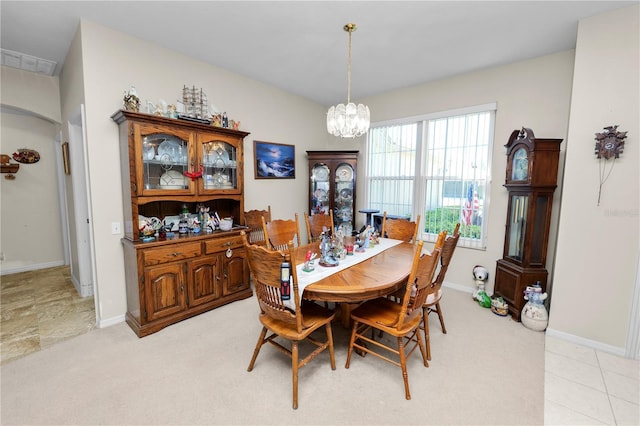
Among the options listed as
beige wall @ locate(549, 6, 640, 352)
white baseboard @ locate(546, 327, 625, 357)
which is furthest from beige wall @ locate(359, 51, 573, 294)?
white baseboard @ locate(546, 327, 625, 357)

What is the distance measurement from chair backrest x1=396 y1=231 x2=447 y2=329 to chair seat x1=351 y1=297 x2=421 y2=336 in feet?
0.13

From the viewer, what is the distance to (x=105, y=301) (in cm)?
269

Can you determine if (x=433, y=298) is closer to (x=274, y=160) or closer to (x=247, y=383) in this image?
(x=247, y=383)

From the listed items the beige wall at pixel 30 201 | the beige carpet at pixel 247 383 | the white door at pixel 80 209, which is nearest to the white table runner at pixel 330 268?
Result: the beige carpet at pixel 247 383

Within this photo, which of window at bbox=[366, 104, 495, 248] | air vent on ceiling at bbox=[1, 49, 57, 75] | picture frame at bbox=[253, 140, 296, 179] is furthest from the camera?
picture frame at bbox=[253, 140, 296, 179]

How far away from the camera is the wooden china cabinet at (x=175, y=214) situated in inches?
98.8

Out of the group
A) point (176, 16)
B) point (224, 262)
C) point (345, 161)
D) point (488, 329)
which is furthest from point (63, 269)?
point (488, 329)

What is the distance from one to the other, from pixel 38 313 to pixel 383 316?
371 centimetres

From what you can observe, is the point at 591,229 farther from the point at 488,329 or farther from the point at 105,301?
the point at 105,301

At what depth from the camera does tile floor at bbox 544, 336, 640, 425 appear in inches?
67.3

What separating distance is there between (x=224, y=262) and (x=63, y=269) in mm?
3431

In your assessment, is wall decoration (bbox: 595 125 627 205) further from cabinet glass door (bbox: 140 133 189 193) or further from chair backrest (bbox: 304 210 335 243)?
cabinet glass door (bbox: 140 133 189 193)

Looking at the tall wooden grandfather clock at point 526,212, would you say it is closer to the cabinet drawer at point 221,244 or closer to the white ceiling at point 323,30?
the white ceiling at point 323,30

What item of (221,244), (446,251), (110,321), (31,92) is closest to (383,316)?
(446,251)
